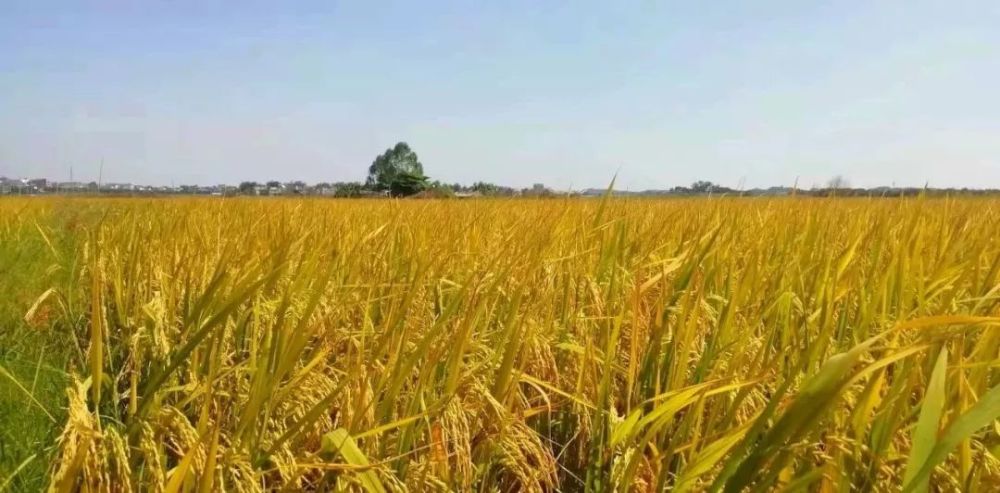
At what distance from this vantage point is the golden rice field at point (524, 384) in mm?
740

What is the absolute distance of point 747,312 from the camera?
1472mm

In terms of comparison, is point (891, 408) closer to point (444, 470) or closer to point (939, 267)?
point (444, 470)

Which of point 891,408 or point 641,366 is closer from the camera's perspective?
point 891,408

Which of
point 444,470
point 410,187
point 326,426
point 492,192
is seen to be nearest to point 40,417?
point 326,426

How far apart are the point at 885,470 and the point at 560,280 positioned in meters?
0.83

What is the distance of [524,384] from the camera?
4.38ft

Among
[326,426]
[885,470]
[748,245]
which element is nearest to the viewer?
[885,470]

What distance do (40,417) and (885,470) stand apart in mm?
→ 1600

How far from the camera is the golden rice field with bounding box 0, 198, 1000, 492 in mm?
740

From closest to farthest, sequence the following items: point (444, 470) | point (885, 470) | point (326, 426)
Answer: point (885, 470), point (444, 470), point (326, 426)

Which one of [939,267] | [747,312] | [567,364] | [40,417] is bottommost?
[40,417]

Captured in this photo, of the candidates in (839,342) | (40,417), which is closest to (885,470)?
(839,342)

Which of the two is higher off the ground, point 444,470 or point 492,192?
point 492,192

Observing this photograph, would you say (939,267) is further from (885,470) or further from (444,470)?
(444,470)
